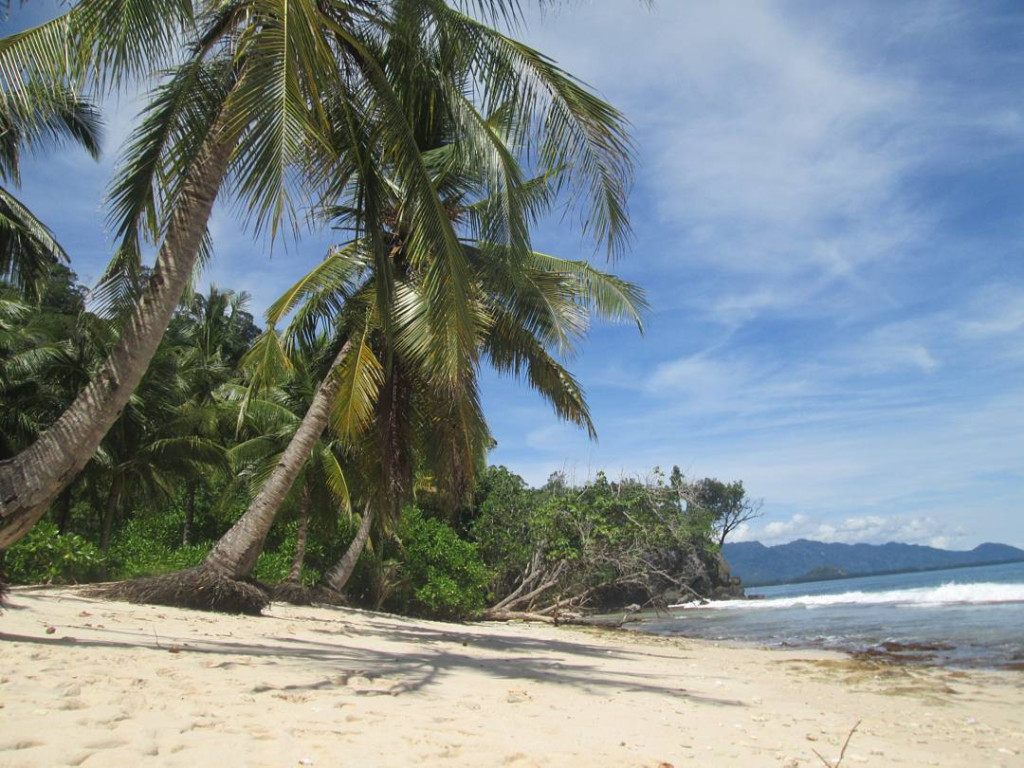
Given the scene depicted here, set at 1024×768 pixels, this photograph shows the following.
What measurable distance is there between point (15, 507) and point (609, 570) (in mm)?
17819

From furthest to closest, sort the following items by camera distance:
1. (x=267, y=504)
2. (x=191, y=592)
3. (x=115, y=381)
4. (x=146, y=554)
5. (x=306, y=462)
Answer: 1. (x=146, y=554)
2. (x=306, y=462)
3. (x=267, y=504)
4. (x=191, y=592)
5. (x=115, y=381)

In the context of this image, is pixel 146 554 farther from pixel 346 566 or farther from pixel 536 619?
pixel 536 619

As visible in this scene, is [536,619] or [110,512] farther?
[536,619]

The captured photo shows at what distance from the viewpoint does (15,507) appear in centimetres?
496

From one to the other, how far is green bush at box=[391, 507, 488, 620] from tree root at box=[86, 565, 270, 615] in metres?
8.87

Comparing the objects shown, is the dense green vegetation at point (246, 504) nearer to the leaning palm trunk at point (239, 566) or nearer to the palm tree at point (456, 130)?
the leaning palm trunk at point (239, 566)

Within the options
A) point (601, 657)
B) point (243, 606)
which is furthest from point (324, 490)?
point (601, 657)

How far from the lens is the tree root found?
29.3ft

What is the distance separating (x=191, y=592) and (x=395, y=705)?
6.14m

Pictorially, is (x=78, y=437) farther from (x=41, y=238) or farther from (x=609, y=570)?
(x=609, y=570)

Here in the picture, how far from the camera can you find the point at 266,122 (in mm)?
4812

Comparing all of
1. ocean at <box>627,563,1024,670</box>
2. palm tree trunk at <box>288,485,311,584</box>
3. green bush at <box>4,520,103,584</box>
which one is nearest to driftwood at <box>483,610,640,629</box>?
ocean at <box>627,563,1024,670</box>

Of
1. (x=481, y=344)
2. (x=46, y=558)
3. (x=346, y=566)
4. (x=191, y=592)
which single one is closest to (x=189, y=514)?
(x=346, y=566)

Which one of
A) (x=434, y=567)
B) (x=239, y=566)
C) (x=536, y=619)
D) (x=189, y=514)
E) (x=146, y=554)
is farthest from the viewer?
(x=536, y=619)
